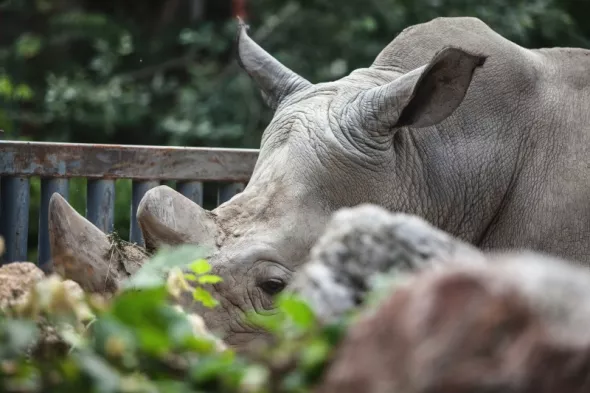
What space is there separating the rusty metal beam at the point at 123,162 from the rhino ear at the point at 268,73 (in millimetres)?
601

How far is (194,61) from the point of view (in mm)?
11602

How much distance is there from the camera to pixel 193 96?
406 inches

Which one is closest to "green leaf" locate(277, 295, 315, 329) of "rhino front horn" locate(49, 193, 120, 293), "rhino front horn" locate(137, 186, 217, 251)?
"rhino front horn" locate(49, 193, 120, 293)

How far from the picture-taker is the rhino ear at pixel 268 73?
5.40m

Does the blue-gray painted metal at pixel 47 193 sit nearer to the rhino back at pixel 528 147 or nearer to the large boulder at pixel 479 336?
the rhino back at pixel 528 147

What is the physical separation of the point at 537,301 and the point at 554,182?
3265 mm

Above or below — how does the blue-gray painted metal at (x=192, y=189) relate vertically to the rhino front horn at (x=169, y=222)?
below

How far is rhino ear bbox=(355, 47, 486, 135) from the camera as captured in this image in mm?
4570

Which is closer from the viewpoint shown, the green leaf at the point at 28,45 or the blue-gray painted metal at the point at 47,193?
the blue-gray painted metal at the point at 47,193

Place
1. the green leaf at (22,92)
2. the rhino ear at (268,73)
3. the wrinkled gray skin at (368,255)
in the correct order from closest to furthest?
the wrinkled gray skin at (368,255) < the rhino ear at (268,73) < the green leaf at (22,92)

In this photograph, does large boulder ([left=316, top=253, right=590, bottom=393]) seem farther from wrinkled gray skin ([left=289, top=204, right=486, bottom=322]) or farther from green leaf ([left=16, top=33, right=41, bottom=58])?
green leaf ([left=16, top=33, right=41, bottom=58])

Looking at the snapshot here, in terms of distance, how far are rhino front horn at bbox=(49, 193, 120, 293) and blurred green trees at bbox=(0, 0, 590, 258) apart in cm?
526

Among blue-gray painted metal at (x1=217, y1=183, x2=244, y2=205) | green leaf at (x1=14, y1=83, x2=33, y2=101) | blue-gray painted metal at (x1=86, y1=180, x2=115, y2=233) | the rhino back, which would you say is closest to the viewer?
the rhino back

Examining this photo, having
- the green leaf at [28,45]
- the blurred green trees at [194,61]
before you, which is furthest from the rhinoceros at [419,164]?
the green leaf at [28,45]
